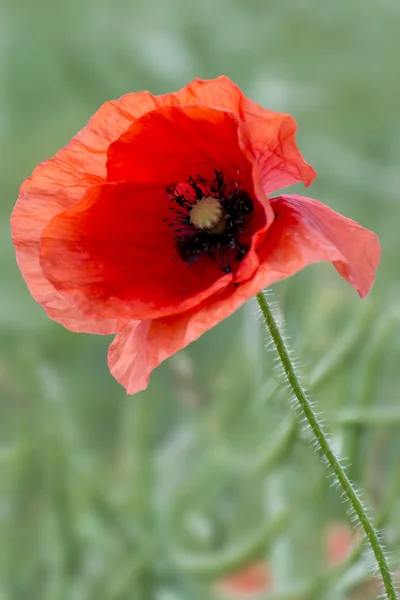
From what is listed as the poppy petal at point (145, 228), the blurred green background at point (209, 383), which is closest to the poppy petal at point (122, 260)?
the poppy petal at point (145, 228)

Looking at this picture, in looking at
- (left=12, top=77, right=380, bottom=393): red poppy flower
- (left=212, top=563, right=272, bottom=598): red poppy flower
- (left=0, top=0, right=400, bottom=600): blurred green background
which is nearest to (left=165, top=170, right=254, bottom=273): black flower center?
(left=12, top=77, right=380, bottom=393): red poppy flower

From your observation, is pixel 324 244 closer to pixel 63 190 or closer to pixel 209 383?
pixel 63 190

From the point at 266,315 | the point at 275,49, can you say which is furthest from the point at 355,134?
the point at 266,315

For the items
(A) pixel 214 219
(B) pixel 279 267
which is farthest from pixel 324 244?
(A) pixel 214 219

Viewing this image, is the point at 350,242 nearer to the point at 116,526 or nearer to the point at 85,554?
the point at 116,526

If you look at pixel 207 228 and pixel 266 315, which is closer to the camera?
pixel 266 315

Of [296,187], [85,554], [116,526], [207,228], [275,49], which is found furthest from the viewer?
[275,49]
